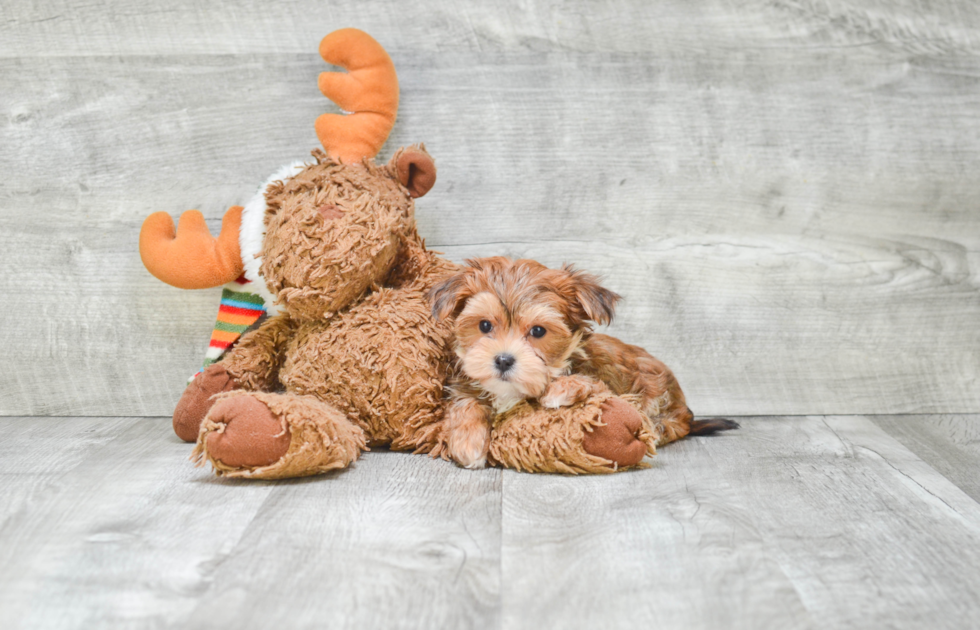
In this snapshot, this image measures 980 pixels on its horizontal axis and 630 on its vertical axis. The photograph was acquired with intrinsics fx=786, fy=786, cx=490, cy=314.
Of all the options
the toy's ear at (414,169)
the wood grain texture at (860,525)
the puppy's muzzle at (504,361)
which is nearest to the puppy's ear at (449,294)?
the puppy's muzzle at (504,361)

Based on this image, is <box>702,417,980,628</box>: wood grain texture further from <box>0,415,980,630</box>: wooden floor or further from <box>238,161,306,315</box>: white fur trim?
<box>238,161,306,315</box>: white fur trim

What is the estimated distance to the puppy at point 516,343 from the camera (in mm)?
1471

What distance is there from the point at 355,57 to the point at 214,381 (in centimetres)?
79

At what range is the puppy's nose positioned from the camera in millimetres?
1448

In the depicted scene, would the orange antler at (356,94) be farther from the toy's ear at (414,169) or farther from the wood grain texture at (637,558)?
the wood grain texture at (637,558)

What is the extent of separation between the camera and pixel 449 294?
1.54 meters

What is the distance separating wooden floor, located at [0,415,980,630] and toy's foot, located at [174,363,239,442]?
3.1 inches

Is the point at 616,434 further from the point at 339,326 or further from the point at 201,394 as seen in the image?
the point at 201,394

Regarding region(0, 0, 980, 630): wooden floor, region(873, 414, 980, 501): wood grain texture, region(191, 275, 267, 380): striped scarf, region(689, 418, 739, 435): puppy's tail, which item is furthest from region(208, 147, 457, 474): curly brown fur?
region(873, 414, 980, 501): wood grain texture

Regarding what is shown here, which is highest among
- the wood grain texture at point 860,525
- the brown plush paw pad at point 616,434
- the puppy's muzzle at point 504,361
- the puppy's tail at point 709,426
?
the puppy's muzzle at point 504,361

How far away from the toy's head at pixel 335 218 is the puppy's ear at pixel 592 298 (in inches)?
15.7

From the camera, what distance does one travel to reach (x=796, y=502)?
4.49 feet

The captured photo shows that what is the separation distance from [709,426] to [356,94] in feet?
3.69

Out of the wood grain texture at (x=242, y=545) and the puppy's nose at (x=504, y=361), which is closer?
the wood grain texture at (x=242, y=545)
